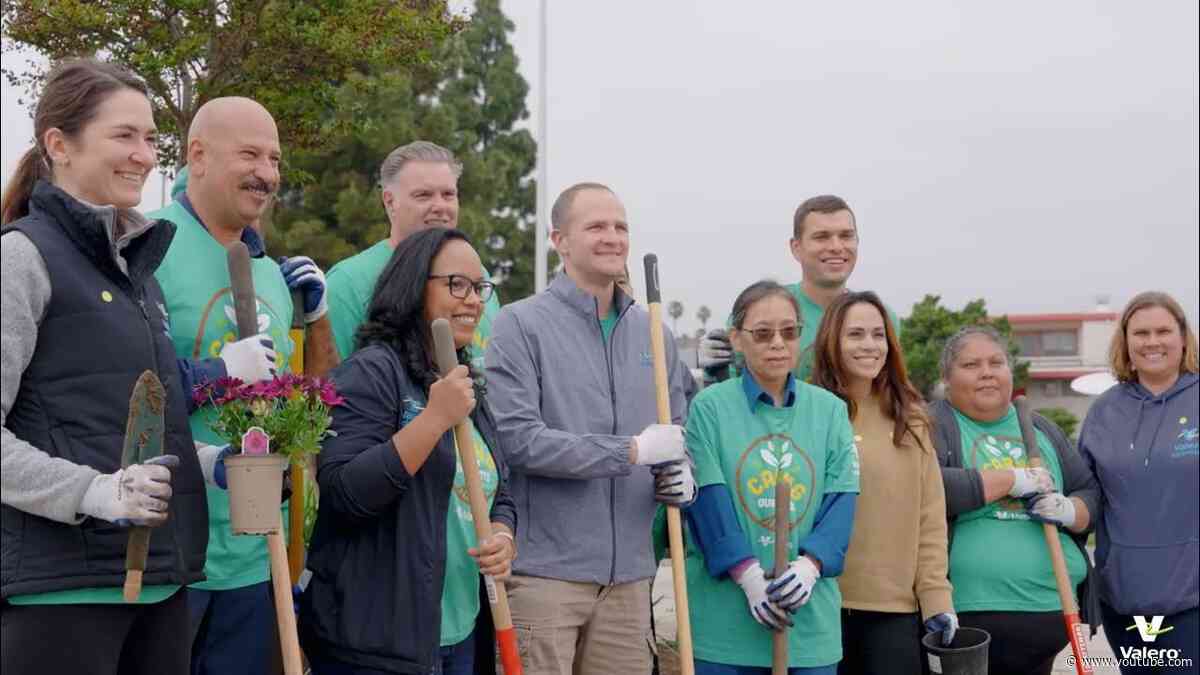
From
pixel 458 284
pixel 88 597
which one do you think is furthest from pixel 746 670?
pixel 88 597

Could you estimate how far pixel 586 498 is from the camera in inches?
179

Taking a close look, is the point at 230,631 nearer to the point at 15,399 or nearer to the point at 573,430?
the point at 15,399

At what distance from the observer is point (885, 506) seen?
500 cm

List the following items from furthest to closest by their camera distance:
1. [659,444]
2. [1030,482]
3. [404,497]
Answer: [1030,482] → [659,444] → [404,497]

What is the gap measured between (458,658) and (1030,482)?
2579 mm

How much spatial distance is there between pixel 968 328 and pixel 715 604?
194 cm

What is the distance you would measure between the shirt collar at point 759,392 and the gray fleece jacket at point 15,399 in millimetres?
2618

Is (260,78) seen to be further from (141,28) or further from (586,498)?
(586,498)

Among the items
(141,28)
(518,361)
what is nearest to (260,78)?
(141,28)

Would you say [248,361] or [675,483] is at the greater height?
[248,361]

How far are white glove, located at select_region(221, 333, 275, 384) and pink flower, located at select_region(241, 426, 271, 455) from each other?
0.21 metres

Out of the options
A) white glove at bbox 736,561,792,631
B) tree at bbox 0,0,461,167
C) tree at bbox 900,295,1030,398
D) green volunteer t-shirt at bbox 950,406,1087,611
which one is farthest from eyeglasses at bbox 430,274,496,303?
tree at bbox 900,295,1030,398

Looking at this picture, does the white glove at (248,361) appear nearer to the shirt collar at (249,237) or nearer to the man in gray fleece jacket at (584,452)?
the shirt collar at (249,237)

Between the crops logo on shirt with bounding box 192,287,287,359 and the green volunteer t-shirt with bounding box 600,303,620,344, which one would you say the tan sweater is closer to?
the green volunteer t-shirt with bounding box 600,303,620,344
